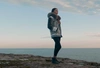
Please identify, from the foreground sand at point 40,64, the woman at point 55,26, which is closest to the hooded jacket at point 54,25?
the woman at point 55,26

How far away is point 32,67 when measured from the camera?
12.7 m

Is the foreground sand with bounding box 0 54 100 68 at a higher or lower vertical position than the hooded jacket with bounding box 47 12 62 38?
lower

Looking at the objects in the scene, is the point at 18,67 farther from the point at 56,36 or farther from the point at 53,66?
the point at 56,36

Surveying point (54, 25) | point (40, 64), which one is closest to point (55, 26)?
point (54, 25)

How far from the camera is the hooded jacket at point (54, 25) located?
1295 cm

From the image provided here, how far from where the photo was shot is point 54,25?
13.0 metres

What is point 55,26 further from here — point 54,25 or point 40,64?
point 40,64

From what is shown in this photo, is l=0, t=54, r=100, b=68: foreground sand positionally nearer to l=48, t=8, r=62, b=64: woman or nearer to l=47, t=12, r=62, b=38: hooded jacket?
l=48, t=8, r=62, b=64: woman

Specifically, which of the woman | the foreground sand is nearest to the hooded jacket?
the woman

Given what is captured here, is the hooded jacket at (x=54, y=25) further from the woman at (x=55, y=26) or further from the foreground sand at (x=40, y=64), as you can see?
the foreground sand at (x=40, y=64)

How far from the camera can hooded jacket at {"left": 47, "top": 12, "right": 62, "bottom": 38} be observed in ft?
42.5

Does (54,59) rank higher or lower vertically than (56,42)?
lower

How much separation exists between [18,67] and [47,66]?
5.37 ft

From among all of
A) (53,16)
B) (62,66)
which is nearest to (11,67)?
(62,66)
